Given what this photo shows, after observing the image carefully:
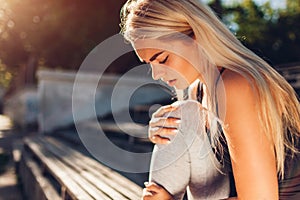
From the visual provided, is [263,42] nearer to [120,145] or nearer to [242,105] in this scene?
[120,145]

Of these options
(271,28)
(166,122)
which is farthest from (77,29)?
(166,122)

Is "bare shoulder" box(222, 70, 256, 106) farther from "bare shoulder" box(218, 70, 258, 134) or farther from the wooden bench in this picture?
the wooden bench

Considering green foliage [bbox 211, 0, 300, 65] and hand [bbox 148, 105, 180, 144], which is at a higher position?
green foliage [bbox 211, 0, 300, 65]

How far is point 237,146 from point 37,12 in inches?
511

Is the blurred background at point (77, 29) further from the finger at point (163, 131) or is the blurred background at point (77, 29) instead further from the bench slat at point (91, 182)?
the finger at point (163, 131)

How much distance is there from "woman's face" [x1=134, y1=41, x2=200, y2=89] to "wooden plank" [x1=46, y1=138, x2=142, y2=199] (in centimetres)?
119

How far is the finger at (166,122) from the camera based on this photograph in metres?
1.52

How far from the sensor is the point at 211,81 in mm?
1469

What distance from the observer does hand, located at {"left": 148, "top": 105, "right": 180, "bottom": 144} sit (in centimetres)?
151

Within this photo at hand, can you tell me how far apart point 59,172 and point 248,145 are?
267 centimetres

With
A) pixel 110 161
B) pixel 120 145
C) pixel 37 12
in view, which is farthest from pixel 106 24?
pixel 110 161

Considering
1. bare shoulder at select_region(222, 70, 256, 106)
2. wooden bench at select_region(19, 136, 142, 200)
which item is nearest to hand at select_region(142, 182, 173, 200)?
bare shoulder at select_region(222, 70, 256, 106)

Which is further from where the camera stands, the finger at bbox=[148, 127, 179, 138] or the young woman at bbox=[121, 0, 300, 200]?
the finger at bbox=[148, 127, 179, 138]

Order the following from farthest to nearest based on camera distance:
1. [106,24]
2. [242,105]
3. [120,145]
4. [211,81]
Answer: [106,24]
[120,145]
[211,81]
[242,105]
